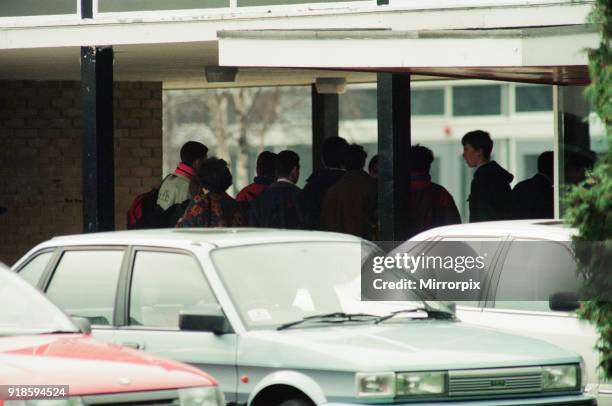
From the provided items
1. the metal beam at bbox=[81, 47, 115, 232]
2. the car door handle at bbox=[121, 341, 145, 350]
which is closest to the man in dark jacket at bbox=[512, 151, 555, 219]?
the metal beam at bbox=[81, 47, 115, 232]

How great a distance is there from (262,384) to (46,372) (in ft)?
5.56

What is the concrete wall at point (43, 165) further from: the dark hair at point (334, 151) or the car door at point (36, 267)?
the car door at point (36, 267)

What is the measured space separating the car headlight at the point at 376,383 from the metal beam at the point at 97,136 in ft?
23.0

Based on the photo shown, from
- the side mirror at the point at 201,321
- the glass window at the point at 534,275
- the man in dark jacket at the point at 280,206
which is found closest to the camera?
the side mirror at the point at 201,321

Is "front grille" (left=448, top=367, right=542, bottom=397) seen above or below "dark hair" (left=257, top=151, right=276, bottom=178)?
below

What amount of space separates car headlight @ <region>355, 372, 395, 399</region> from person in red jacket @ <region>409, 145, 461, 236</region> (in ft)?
18.8

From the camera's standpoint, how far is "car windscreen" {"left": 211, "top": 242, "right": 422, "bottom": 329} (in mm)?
8180

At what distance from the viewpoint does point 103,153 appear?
14.2 metres

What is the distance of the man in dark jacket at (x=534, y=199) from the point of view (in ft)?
43.9

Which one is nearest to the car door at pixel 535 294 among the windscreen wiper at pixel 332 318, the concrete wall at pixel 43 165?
the windscreen wiper at pixel 332 318

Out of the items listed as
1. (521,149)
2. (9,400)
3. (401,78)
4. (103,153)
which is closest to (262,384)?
(9,400)

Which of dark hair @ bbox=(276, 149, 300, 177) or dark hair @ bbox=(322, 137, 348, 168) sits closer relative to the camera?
dark hair @ bbox=(276, 149, 300, 177)

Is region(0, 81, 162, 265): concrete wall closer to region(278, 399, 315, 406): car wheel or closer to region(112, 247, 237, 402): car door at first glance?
region(112, 247, 237, 402): car door

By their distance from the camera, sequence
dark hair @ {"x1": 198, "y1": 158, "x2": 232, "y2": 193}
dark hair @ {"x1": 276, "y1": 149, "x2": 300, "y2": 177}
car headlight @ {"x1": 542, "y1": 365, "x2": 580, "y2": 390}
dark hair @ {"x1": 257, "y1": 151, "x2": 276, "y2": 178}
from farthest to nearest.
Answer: dark hair @ {"x1": 257, "y1": 151, "x2": 276, "y2": 178}
dark hair @ {"x1": 276, "y1": 149, "x2": 300, "y2": 177}
dark hair @ {"x1": 198, "y1": 158, "x2": 232, "y2": 193}
car headlight @ {"x1": 542, "y1": 365, "x2": 580, "y2": 390}
